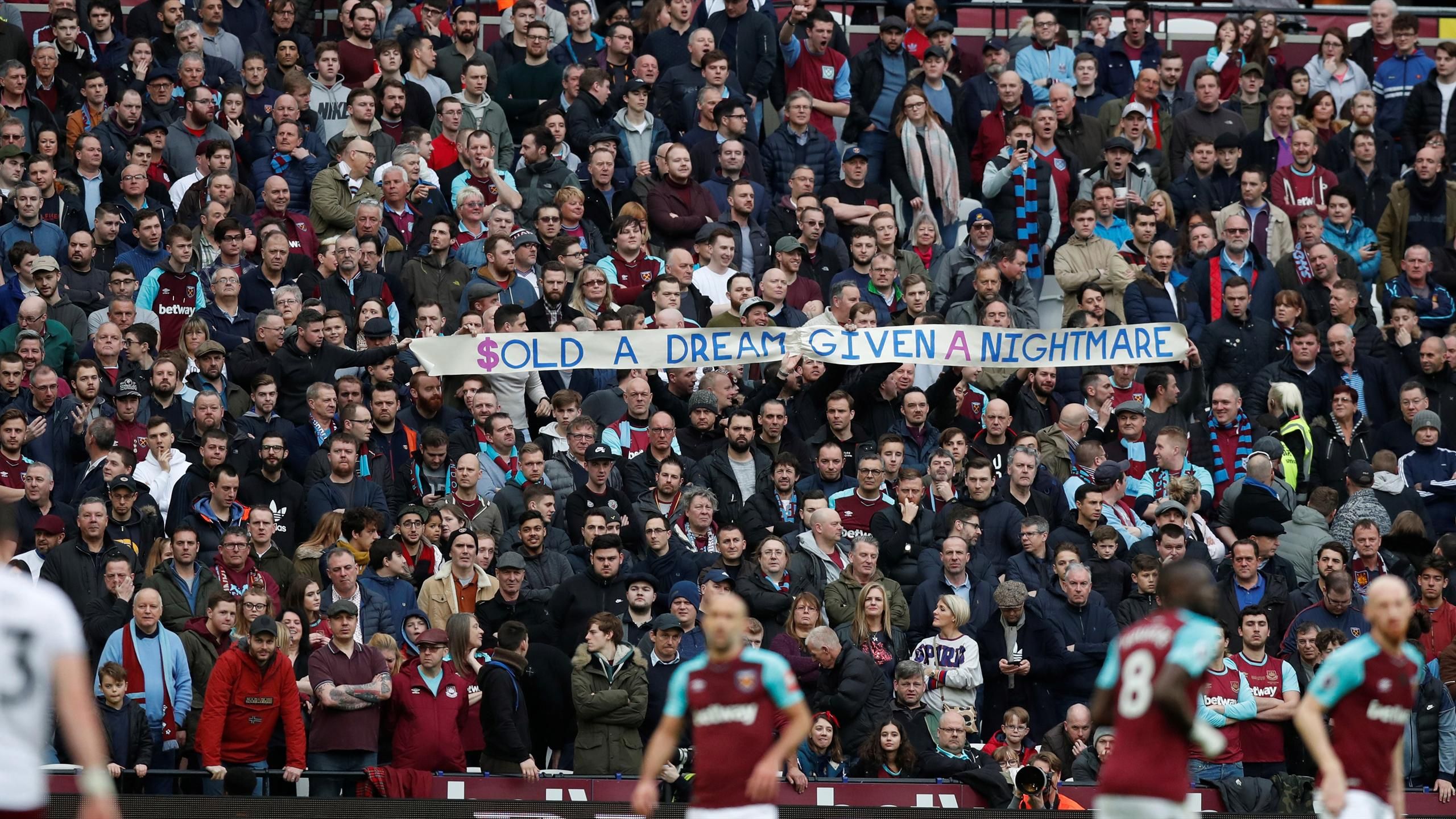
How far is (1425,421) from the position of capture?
18.9 metres

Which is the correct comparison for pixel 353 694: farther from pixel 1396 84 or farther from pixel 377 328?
pixel 1396 84

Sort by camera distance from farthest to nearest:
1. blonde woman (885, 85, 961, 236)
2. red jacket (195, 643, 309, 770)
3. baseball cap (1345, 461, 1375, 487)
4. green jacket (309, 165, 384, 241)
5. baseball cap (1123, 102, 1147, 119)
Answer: baseball cap (1123, 102, 1147, 119) → blonde woman (885, 85, 961, 236) → green jacket (309, 165, 384, 241) → baseball cap (1345, 461, 1375, 487) → red jacket (195, 643, 309, 770)

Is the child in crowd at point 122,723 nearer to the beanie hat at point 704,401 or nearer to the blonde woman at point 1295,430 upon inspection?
the beanie hat at point 704,401

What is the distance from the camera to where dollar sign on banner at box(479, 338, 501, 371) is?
17625 millimetres

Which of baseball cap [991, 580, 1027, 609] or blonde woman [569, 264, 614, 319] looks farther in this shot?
blonde woman [569, 264, 614, 319]

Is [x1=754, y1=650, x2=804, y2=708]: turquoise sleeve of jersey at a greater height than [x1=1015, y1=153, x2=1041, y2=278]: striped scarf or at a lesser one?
lesser

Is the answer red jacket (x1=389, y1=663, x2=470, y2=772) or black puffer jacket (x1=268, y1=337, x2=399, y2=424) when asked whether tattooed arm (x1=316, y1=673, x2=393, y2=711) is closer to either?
red jacket (x1=389, y1=663, x2=470, y2=772)

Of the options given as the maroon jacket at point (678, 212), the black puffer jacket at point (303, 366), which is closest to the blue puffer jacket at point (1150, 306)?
the maroon jacket at point (678, 212)

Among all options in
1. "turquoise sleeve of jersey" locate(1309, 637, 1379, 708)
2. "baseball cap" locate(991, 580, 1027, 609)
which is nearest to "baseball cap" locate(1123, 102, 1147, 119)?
"baseball cap" locate(991, 580, 1027, 609)

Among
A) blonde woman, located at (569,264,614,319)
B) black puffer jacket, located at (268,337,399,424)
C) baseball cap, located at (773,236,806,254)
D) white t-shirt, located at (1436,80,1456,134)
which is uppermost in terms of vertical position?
→ white t-shirt, located at (1436,80,1456,134)

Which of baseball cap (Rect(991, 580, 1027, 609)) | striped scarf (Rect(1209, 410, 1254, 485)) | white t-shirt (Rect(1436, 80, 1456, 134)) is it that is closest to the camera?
baseball cap (Rect(991, 580, 1027, 609))

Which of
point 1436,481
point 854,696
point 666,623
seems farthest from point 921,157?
point 854,696

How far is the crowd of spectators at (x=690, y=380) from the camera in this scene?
15328mm

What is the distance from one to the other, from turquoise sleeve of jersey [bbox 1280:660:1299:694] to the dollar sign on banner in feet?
21.8
